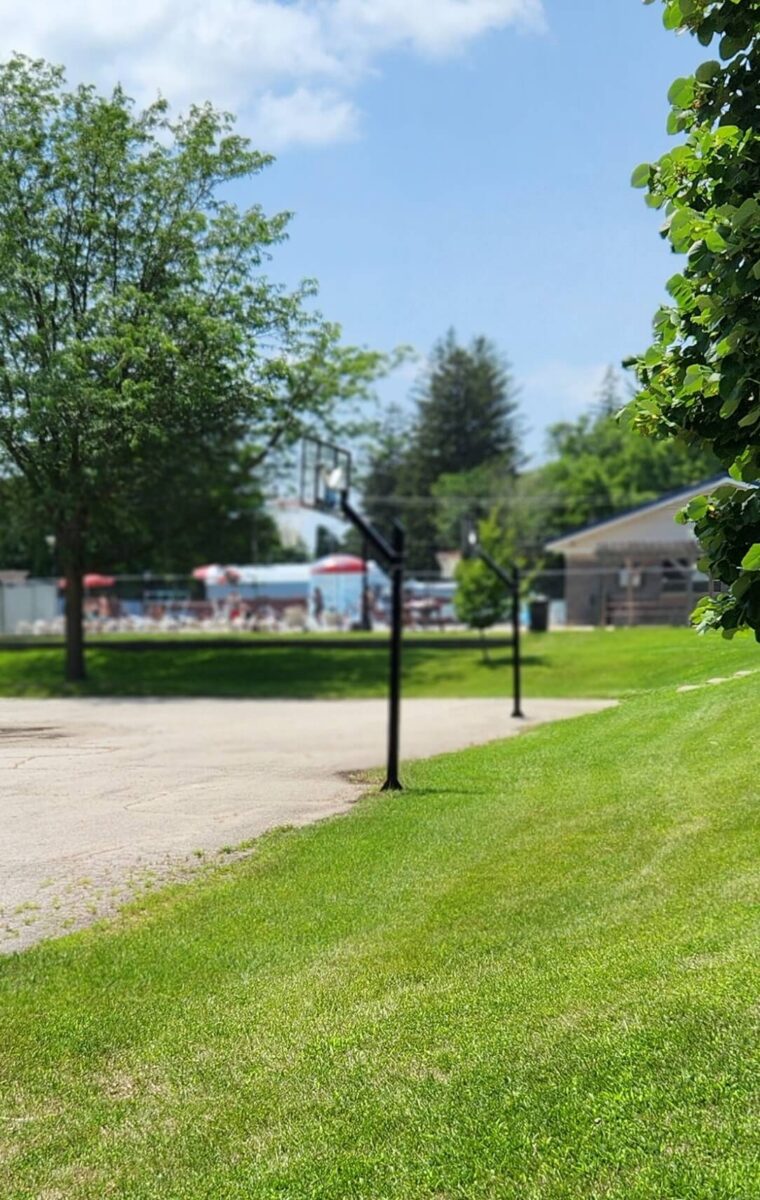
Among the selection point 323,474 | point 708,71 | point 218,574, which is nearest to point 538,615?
point 218,574

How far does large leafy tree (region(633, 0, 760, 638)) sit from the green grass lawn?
3.05 metres

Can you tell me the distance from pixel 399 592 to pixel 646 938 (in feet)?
12.6

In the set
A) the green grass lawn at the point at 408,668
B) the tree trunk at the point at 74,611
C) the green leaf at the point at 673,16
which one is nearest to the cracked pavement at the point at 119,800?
the green grass lawn at the point at 408,668

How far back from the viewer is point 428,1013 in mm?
4902

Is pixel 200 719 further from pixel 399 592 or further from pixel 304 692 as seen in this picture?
pixel 304 692

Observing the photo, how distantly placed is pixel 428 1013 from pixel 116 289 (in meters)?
4.24

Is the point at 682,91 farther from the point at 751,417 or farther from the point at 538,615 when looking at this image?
the point at 538,615

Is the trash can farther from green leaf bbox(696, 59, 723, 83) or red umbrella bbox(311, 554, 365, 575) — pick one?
green leaf bbox(696, 59, 723, 83)

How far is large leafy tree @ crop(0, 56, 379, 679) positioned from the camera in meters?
6.34

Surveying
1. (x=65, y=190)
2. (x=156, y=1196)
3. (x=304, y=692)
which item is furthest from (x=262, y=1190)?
(x=304, y=692)

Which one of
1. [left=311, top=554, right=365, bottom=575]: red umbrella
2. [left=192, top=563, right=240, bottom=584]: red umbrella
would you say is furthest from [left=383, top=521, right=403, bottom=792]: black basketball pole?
[left=192, top=563, right=240, bottom=584]: red umbrella

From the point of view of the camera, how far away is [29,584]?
112 ft

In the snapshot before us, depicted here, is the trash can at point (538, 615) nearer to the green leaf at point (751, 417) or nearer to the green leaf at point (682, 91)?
the green leaf at point (682, 91)

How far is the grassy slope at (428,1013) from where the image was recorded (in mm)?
3930
